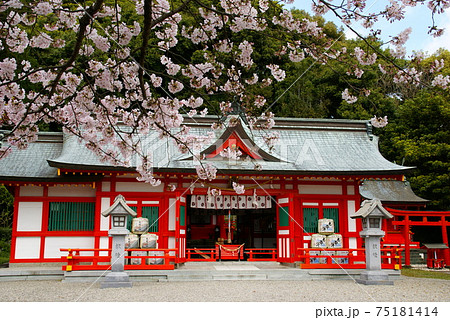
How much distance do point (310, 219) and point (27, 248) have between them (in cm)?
852

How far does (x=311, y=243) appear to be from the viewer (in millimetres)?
12398

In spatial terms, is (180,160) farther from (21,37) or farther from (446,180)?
(446,180)

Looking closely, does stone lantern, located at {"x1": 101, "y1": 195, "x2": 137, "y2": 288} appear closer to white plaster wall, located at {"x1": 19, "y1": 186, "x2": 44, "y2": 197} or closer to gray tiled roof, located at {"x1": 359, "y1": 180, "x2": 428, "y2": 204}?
white plaster wall, located at {"x1": 19, "y1": 186, "x2": 44, "y2": 197}

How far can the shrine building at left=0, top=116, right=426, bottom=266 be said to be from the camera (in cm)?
1210

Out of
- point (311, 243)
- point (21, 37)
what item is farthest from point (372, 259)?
point (21, 37)

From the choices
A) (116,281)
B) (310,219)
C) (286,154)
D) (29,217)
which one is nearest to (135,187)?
(29,217)

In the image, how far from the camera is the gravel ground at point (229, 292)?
7.66 meters

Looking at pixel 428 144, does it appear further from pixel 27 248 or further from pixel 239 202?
pixel 27 248

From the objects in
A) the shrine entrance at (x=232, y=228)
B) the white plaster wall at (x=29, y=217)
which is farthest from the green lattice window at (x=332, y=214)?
the white plaster wall at (x=29, y=217)

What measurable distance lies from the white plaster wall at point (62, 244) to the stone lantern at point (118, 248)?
316 centimetres

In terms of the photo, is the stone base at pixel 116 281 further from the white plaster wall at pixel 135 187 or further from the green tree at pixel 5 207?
the green tree at pixel 5 207

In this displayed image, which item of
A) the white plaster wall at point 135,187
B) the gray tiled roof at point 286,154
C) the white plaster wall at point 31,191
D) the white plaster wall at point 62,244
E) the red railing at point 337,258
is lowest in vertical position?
the red railing at point 337,258

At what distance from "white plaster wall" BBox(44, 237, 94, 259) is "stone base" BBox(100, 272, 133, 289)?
A: 3364mm

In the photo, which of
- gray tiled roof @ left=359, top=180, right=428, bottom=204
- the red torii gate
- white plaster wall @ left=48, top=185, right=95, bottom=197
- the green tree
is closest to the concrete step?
white plaster wall @ left=48, top=185, right=95, bottom=197
